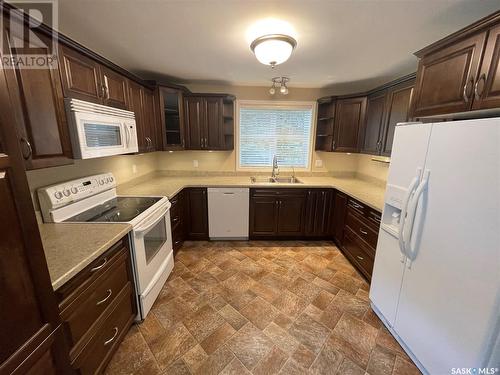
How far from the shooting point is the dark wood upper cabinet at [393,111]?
2.12 m

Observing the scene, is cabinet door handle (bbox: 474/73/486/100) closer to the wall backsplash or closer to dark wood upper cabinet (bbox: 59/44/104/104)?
the wall backsplash

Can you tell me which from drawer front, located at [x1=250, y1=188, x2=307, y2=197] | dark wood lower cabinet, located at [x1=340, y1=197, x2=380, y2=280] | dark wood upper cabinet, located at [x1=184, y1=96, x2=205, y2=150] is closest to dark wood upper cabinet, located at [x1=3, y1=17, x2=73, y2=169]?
dark wood upper cabinet, located at [x1=184, y1=96, x2=205, y2=150]

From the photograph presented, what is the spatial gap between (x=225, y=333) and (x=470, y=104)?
7.77ft

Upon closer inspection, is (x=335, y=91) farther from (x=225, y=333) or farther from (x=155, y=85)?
(x=225, y=333)

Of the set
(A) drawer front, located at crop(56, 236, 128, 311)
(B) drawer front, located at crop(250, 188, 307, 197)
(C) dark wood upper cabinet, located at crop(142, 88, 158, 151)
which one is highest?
(C) dark wood upper cabinet, located at crop(142, 88, 158, 151)

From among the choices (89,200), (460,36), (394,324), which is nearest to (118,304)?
→ (89,200)

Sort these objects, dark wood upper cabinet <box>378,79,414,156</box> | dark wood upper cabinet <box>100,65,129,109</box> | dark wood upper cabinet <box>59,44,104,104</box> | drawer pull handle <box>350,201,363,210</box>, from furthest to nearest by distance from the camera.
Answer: drawer pull handle <box>350,201,363,210</box>
dark wood upper cabinet <box>378,79,414,156</box>
dark wood upper cabinet <box>100,65,129,109</box>
dark wood upper cabinet <box>59,44,104,104</box>

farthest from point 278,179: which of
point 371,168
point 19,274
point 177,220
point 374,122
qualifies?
point 19,274

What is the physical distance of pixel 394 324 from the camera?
1.61 m

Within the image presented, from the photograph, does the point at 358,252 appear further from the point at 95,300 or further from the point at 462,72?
the point at 95,300

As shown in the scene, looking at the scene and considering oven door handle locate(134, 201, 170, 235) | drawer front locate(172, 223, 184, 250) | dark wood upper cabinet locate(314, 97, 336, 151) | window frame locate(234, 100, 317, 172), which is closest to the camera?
oven door handle locate(134, 201, 170, 235)

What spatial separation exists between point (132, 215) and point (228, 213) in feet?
4.90

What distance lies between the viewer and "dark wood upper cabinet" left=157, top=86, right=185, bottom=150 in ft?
9.00

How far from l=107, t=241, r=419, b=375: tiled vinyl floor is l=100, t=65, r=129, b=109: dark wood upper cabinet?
192cm
